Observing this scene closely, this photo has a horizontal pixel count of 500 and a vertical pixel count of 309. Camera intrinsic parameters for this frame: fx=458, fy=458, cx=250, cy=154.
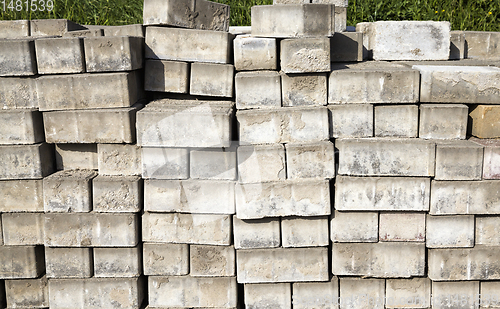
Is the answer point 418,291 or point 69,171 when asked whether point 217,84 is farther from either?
point 418,291

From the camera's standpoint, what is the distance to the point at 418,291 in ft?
14.0

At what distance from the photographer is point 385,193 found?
4.04m

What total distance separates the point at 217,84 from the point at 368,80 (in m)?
1.41

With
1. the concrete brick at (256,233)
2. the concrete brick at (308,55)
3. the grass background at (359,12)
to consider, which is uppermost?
the grass background at (359,12)

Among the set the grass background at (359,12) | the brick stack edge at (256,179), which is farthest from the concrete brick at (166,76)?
the grass background at (359,12)

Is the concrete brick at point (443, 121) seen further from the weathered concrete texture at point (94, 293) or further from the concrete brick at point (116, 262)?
the weathered concrete texture at point (94, 293)

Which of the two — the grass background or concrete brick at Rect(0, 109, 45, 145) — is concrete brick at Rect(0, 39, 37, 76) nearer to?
concrete brick at Rect(0, 109, 45, 145)

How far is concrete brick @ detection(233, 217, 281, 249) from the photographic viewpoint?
4.11 meters

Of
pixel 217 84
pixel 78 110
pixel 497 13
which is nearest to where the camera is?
pixel 78 110

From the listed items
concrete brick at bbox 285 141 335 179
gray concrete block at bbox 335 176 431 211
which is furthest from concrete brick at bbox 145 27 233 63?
gray concrete block at bbox 335 176 431 211

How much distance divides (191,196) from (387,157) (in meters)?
1.76

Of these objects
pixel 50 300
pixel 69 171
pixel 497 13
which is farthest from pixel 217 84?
pixel 497 13

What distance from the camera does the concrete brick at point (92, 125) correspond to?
4.03m

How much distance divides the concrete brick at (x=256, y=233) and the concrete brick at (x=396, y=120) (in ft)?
4.21
